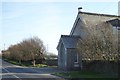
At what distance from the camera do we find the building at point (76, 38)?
38375 millimetres

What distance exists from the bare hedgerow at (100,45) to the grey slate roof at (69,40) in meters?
6.51

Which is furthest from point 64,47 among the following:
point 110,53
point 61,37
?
point 110,53

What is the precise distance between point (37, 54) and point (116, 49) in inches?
1398

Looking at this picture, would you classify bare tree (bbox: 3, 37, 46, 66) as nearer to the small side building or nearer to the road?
the small side building

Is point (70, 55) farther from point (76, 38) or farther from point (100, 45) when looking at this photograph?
point (100, 45)

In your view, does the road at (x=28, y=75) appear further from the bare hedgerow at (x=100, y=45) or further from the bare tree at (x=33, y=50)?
the bare tree at (x=33, y=50)

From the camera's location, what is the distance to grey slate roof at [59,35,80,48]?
3925cm

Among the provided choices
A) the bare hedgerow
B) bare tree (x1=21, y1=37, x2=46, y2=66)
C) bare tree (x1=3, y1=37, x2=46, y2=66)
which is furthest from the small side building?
bare tree (x1=21, y1=37, x2=46, y2=66)

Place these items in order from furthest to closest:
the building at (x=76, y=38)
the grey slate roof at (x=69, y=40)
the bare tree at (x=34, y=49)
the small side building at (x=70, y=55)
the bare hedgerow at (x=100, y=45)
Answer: the bare tree at (x=34, y=49)
the grey slate roof at (x=69, y=40)
the small side building at (x=70, y=55)
the building at (x=76, y=38)
the bare hedgerow at (x=100, y=45)

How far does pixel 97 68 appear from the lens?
32.2 m

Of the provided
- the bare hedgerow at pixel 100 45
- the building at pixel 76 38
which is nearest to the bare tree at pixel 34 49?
the building at pixel 76 38

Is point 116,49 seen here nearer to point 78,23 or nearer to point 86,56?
point 86,56

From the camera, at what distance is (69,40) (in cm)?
4012

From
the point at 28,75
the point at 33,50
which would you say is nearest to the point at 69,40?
the point at 28,75
